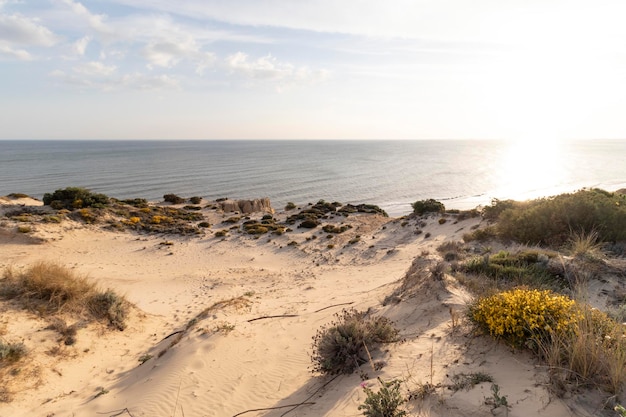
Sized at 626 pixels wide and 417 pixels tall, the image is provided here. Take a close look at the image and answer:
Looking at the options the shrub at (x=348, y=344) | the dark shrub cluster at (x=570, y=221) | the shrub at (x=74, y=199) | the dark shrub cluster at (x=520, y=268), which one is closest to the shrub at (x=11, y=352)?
the shrub at (x=348, y=344)

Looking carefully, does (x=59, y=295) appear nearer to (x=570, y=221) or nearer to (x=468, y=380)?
(x=468, y=380)

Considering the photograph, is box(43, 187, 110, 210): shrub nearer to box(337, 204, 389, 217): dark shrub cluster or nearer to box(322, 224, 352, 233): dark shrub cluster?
box(322, 224, 352, 233): dark shrub cluster

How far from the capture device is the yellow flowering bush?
14.8ft

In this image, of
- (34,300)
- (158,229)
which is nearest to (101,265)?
(158,229)

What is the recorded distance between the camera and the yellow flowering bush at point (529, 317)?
4523mm

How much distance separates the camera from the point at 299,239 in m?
24.9

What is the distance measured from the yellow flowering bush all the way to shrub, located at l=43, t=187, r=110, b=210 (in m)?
30.6

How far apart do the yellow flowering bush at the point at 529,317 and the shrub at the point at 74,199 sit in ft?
100

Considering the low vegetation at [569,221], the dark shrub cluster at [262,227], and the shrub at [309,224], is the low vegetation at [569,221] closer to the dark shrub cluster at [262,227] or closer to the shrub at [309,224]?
the shrub at [309,224]

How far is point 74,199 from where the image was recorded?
93.0 ft

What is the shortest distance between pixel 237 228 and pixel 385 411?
25028 millimetres

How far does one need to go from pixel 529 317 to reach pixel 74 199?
32559 millimetres

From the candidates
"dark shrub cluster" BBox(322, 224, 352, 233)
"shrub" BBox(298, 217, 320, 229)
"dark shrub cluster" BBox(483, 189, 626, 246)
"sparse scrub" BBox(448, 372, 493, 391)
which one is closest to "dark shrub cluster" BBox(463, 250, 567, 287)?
"dark shrub cluster" BBox(483, 189, 626, 246)

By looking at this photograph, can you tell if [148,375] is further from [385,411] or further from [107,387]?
[385,411]
